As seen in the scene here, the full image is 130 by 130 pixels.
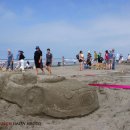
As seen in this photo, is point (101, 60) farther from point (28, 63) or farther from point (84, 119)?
point (84, 119)

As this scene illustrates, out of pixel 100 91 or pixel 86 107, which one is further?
pixel 100 91

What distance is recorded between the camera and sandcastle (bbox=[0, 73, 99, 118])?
7242mm

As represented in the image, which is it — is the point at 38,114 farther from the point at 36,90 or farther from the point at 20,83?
the point at 20,83

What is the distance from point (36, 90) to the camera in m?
7.38

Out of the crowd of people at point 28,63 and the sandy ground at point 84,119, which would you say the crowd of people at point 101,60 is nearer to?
the crowd of people at point 28,63

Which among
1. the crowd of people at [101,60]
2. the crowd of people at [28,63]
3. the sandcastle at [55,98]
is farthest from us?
the crowd of people at [101,60]

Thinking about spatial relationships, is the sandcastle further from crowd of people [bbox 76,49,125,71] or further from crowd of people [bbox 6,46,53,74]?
crowd of people [bbox 76,49,125,71]

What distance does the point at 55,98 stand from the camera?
286 inches

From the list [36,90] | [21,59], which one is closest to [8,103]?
[36,90]

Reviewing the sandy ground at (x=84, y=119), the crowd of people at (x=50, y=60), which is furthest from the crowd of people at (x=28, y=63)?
the sandy ground at (x=84, y=119)

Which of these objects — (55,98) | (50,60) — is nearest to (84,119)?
(55,98)

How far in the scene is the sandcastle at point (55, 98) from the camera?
7.24m

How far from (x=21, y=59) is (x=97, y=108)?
13119 mm

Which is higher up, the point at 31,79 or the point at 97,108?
the point at 31,79
